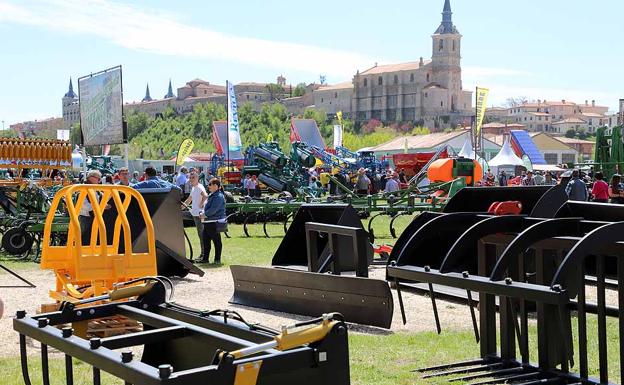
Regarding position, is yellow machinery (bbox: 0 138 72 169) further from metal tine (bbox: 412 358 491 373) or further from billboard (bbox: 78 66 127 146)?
metal tine (bbox: 412 358 491 373)

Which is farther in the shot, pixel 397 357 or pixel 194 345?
pixel 397 357

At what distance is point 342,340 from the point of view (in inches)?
139

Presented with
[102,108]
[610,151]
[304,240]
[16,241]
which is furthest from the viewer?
[610,151]

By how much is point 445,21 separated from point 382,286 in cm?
18556

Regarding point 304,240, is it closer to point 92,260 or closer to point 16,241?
point 92,260

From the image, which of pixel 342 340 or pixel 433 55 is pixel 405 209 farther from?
pixel 433 55

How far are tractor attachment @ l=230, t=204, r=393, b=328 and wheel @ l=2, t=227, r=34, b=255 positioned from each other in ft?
21.7

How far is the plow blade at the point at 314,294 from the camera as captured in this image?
28.5 ft

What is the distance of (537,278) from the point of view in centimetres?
649

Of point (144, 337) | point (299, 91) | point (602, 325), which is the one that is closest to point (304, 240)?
point (602, 325)

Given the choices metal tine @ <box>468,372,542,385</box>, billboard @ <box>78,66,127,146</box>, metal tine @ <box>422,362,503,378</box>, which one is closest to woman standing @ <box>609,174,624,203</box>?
billboard @ <box>78,66,127,146</box>

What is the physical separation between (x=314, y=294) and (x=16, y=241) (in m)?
8.50

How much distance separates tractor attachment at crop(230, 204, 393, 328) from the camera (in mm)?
8789

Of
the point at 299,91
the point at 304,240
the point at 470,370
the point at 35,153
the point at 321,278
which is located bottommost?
the point at 470,370
